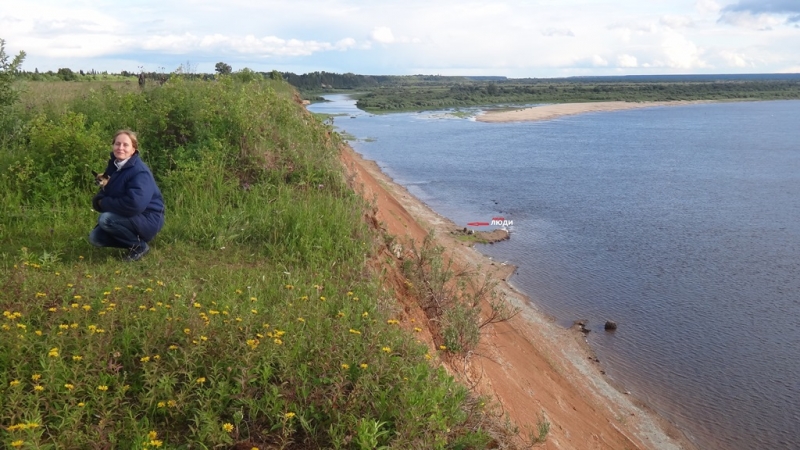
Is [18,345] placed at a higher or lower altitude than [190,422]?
higher

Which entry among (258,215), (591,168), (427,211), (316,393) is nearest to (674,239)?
(427,211)

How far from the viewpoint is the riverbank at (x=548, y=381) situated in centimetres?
719

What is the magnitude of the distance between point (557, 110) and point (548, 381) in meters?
77.7

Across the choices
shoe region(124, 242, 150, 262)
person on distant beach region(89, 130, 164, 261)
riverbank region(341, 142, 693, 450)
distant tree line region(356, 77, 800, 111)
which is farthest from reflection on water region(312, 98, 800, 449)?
distant tree line region(356, 77, 800, 111)

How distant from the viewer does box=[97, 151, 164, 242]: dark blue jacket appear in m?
6.01

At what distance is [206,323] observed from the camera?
437 cm

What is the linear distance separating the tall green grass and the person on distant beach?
223mm

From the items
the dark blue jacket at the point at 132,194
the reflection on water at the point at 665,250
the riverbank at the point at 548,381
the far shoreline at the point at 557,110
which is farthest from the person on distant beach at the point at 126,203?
the far shoreline at the point at 557,110

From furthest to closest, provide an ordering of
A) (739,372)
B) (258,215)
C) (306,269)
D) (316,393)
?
1. (739,372)
2. (258,215)
3. (306,269)
4. (316,393)

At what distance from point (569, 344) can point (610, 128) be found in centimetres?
5160

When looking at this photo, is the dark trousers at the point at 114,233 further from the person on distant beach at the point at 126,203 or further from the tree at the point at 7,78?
the tree at the point at 7,78

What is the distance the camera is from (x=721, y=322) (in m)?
14.5

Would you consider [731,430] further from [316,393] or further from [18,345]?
[18,345]

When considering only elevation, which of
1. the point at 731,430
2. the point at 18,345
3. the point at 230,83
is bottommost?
the point at 731,430
